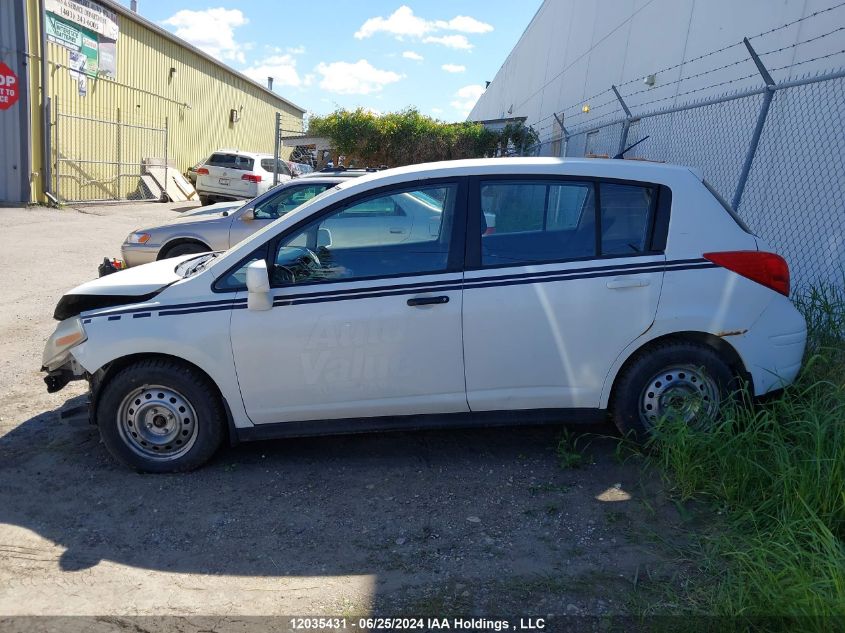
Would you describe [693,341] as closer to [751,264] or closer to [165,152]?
[751,264]

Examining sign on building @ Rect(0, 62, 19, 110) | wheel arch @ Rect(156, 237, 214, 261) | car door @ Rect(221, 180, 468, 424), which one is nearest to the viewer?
car door @ Rect(221, 180, 468, 424)

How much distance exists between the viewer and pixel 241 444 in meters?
4.75

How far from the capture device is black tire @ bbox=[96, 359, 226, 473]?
4.20m

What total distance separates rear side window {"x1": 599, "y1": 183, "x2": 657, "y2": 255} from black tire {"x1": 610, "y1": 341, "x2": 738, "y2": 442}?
63cm

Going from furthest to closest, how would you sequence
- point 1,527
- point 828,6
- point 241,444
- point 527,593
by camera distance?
point 828,6 → point 241,444 → point 1,527 → point 527,593

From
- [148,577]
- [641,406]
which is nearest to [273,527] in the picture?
[148,577]

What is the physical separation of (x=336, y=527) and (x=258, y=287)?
1396 millimetres

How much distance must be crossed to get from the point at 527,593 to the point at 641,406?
5.27ft

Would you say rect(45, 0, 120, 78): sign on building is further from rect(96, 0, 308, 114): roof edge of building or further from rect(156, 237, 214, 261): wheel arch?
rect(156, 237, 214, 261): wheel arch

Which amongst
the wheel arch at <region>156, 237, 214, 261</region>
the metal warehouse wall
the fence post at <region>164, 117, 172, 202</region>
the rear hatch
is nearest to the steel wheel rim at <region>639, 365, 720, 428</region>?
the metal warehouse wall

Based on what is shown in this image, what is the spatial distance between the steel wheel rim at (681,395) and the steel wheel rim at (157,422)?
2.76 m

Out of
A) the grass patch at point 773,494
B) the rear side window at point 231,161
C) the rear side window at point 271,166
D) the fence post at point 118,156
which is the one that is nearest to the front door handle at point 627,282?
the grass patch at point 773,494

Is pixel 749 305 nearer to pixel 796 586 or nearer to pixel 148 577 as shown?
pixel 796 586

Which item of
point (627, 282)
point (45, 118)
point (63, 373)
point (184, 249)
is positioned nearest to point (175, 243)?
point (184, 249)
